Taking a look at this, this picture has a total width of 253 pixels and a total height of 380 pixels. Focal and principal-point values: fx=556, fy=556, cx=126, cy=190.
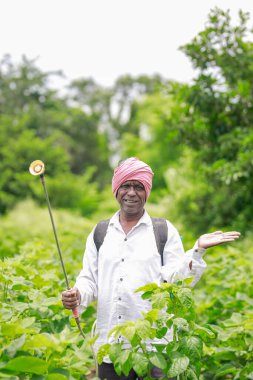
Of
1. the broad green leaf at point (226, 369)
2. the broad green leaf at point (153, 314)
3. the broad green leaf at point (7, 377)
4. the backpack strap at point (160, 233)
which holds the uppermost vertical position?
the backpack strap at point (160, 233)

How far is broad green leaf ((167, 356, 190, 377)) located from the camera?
7.74 feet

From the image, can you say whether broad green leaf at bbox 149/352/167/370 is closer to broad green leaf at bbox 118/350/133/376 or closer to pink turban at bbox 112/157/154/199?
broad green leaf at bbox 118/350/133/376

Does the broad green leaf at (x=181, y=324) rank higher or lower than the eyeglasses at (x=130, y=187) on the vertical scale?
lower

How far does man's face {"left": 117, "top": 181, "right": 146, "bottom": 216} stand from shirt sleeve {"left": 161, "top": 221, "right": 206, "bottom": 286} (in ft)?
0.70

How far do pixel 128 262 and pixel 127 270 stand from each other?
0.04m

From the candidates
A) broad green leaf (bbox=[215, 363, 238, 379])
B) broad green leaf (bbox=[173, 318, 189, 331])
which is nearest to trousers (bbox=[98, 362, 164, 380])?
broad green leaf (bbox=[173, 318, 189, 331])

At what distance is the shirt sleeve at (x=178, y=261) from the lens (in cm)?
283

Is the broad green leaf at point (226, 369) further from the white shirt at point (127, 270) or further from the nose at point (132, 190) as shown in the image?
the nose at point (132, 190)

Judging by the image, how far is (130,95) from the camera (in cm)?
4653

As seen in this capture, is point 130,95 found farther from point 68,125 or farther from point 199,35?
point 199,35

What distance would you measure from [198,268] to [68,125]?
1333 inches

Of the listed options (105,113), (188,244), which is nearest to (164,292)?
(188,244)

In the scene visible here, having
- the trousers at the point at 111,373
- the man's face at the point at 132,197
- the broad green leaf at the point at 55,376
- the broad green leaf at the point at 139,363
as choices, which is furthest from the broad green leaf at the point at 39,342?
the man's face at the point at 132,197

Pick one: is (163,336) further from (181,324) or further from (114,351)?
(114,351)
